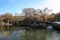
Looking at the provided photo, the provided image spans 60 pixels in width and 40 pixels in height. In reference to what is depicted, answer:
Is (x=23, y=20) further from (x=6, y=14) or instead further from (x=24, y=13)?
(x=6, y=14)

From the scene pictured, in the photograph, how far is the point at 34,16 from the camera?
37.8m

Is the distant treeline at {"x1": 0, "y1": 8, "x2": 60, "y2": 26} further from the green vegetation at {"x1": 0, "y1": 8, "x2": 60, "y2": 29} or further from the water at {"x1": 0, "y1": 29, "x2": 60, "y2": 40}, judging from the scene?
the water at {"x1": 0, "y1": 29, "x2": 60, "y2": 40}

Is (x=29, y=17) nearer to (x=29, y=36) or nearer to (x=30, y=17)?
(x=30, y=17)

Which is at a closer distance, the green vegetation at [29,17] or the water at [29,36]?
the water at [29,36]

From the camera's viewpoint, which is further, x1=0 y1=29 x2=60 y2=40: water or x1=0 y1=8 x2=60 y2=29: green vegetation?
x1=0 y1=8 x2=60 y2=29: green vegetation

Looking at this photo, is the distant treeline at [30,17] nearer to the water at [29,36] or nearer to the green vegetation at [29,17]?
the green vegetation at [29,17]

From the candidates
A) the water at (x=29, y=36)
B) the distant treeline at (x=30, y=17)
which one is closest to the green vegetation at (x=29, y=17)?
the distant treeline at (x=30, y=17)

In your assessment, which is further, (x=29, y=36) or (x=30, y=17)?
(x=30, y=17)

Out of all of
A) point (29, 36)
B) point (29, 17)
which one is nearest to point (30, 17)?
point (29, 17)

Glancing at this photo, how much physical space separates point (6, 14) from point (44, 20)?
1322 cm

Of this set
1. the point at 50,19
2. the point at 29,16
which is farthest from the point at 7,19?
the point at 50,19

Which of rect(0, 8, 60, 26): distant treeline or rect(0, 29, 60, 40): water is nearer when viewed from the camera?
rect(0, 29, 60, 40): water

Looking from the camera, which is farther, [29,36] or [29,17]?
[29,17]

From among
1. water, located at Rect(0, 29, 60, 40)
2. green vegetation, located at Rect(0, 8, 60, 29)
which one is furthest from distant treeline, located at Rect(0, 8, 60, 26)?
water, located at Rect(0, 29, 60, 40)
